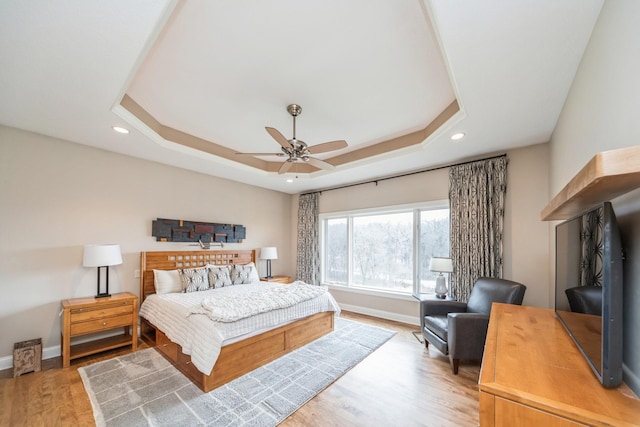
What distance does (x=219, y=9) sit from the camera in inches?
64.7

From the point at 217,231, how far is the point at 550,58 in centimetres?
482

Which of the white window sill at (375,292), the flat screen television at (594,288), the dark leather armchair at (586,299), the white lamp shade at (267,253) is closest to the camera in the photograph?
the flat screen television at (594,288)

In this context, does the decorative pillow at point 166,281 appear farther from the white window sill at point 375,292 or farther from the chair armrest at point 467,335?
the chair armrest at point 467,335

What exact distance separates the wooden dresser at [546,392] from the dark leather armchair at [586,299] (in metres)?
0.20

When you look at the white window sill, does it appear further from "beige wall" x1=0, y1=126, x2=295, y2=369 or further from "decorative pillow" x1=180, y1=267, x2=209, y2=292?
"beige wall" x1=0, y1=126, x2=295, y2=369

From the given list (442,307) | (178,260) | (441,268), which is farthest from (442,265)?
(178,260)

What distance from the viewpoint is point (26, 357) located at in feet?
8.84

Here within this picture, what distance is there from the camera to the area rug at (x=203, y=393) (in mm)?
2096

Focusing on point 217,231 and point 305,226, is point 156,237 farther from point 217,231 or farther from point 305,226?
point 305,226

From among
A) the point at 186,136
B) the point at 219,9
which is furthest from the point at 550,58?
the point at 186,136

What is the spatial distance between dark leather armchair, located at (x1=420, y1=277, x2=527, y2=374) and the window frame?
0.94 m

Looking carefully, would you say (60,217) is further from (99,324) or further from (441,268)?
(441,268)

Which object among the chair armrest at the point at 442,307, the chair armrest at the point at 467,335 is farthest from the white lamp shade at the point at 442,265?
the chair armrest at the point at 467,335

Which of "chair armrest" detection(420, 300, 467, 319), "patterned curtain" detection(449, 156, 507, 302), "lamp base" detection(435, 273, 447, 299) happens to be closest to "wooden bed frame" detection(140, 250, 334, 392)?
"chair armrest" detection(420, 300, 467, 319)
